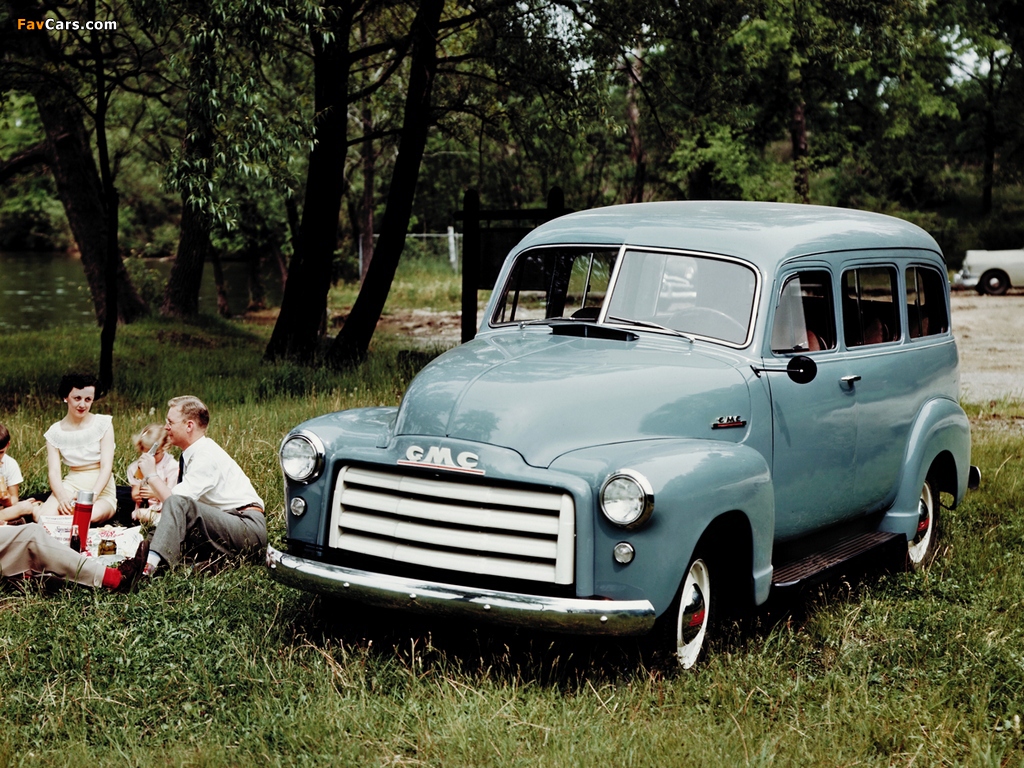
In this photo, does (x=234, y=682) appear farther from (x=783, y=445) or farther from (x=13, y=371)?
(x=13, y=371)

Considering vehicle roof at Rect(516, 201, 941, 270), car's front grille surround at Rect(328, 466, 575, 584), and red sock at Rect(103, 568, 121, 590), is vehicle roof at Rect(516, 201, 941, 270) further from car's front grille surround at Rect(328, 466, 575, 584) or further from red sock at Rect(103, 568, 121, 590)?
red sock at Rect(103, 568, 121, 590)

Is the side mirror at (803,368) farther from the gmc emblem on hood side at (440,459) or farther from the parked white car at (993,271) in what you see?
the parked white car at (993,271)

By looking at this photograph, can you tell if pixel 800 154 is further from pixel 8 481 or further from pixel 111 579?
pixel 111 579

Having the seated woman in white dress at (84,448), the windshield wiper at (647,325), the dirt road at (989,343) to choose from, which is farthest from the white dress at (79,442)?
the dirt road at (989,343)

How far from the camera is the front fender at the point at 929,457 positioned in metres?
6.55

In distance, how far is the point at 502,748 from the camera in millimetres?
4113

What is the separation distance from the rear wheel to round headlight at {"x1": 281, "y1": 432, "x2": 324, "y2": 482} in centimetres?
2949

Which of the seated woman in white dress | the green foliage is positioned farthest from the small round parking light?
the green foliage

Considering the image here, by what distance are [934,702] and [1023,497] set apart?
4373mm

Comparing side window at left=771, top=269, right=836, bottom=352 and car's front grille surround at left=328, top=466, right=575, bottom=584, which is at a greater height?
side window at left=771, top=269, right=836, bottom=352

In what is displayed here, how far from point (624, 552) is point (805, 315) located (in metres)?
2.12

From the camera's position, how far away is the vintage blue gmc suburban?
4.60m

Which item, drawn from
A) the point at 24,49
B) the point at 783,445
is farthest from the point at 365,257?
the point at 783,445

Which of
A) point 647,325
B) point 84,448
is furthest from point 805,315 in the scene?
point 84,448
